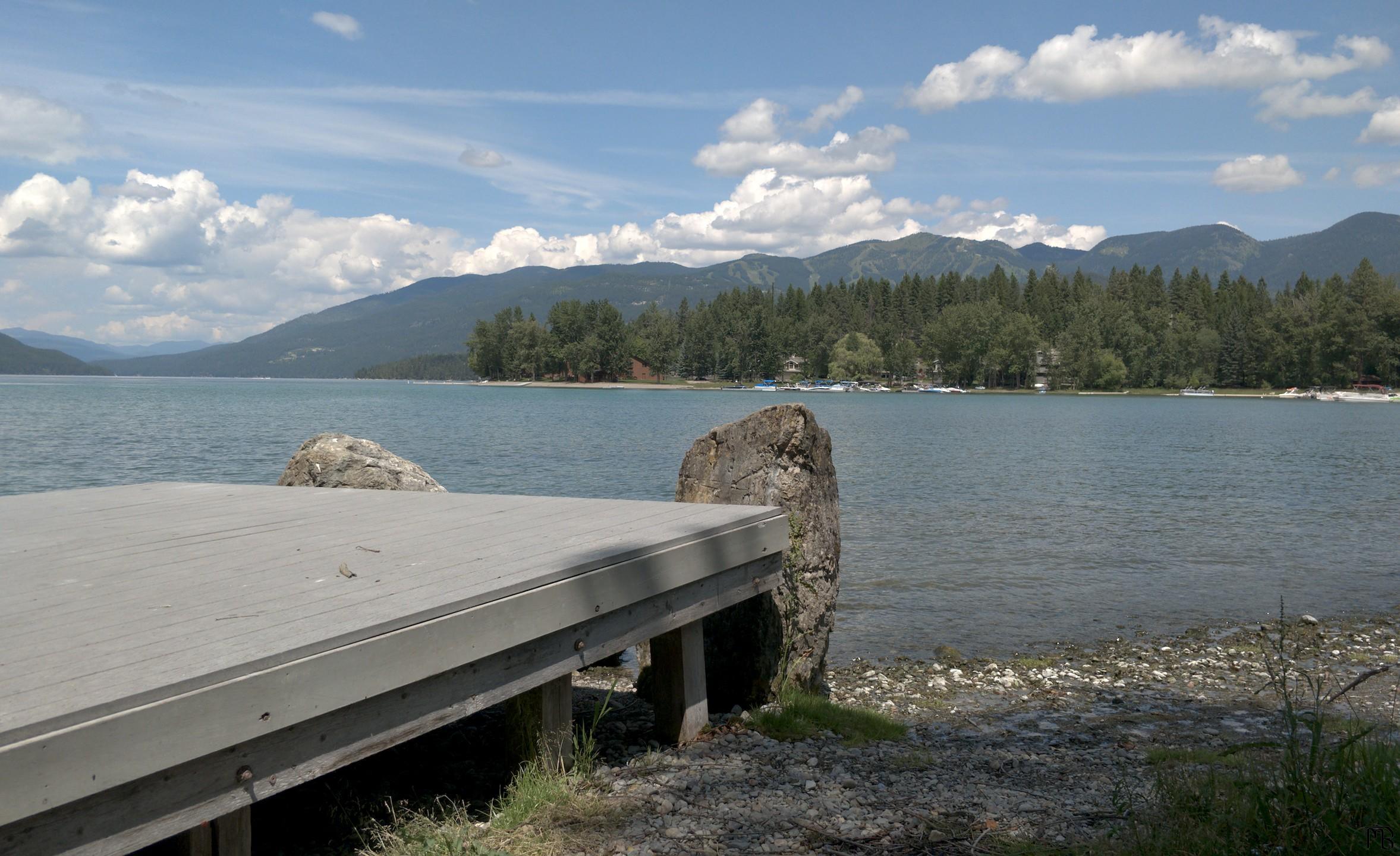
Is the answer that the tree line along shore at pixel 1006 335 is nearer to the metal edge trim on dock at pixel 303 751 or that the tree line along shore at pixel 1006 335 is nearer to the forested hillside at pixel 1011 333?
the forested hillside at pixel 1011 333

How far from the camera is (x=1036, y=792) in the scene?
16.9 feet

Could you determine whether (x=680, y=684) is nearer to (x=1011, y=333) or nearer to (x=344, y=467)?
(x=344, y=467)

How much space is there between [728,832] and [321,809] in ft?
7.31

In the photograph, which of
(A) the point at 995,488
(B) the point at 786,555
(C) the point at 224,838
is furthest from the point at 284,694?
(A) the point at 995,488

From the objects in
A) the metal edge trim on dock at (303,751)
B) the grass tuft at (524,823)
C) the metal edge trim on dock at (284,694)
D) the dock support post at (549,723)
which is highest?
the metal edge trim on dock at (284,694)

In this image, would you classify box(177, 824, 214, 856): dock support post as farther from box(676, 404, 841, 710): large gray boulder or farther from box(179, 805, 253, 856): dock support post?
box(676, 404, 841, 710): large gray boulder

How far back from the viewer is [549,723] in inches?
193

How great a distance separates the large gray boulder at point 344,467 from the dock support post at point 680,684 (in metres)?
5.08

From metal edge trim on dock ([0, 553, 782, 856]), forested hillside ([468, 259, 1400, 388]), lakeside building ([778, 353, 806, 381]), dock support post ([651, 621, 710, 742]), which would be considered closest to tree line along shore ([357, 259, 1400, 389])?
forested hillside ([468, 259, 1400, 388])

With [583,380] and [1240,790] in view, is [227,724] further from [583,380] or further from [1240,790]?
[583,380]

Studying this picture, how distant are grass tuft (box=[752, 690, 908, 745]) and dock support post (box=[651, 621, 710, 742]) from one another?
567 mm

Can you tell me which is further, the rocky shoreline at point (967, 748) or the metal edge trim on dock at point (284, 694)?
the rocky shoreline at point (967, 748)

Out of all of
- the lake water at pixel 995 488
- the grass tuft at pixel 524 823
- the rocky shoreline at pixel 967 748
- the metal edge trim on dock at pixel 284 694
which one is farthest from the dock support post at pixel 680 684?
the lake water at pixel 995 488

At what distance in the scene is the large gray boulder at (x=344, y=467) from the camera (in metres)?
10.5
